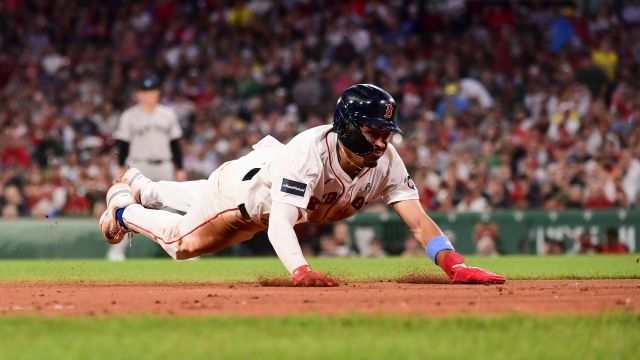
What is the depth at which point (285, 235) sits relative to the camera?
777cm

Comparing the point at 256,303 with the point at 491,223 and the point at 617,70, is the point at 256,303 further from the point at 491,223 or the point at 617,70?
the point at 617,70

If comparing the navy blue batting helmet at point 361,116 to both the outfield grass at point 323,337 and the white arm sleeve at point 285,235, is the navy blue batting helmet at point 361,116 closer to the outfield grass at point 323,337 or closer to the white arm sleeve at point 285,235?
the white arm sleeve at point 285,235

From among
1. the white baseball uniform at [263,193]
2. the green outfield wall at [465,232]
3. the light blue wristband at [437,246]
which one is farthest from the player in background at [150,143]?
the light blue wristband at [437,246]

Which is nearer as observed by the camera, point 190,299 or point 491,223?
point 190,299

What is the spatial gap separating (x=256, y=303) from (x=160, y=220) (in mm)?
2626

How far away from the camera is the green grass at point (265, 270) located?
1009cm

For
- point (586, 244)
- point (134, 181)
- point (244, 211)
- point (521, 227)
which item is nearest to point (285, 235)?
point (244, 211)

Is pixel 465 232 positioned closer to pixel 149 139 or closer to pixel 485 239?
pixel 485 239

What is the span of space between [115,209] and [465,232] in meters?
7.86

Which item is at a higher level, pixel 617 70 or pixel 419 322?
pixel 617 70

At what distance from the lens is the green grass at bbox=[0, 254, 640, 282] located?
10.1m

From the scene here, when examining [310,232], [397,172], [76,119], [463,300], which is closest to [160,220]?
[397,172]

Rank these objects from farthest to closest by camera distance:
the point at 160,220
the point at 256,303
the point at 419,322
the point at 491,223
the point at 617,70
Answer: the point at 617,70, the point at 491,223, the point at 160,220, the point at 256,303, the point at 419,322

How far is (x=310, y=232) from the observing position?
55.9 ft
